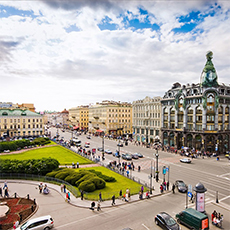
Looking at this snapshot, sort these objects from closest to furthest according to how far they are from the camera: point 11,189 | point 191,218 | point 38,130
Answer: point 191,218
point 11,189
point 38,130

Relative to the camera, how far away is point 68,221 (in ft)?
62.1

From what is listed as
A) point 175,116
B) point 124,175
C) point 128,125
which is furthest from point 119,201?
point 128,125

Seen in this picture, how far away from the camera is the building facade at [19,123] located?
269 feet

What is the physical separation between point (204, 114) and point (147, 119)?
79.5 ft

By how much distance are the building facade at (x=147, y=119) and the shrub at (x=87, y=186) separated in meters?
47.6

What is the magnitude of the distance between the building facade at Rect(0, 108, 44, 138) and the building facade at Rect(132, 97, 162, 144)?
4113 centimetres

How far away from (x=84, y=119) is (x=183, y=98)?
83215 mm

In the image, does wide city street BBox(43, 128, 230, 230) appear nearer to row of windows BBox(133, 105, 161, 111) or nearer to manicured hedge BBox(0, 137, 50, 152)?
row of windows BBox(133, 105, 161, 111)

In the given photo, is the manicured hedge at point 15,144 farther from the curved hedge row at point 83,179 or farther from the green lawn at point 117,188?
the green lawn at point 117,188

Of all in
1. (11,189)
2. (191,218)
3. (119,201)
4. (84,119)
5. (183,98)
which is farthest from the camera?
(84,119)

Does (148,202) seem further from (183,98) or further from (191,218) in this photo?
(183,98)

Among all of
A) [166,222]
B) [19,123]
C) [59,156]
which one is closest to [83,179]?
[166,222]

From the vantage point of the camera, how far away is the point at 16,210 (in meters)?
21.0

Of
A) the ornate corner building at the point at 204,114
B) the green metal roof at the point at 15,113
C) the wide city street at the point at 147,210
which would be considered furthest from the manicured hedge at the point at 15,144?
the ornate corner building at the point at 204,114
